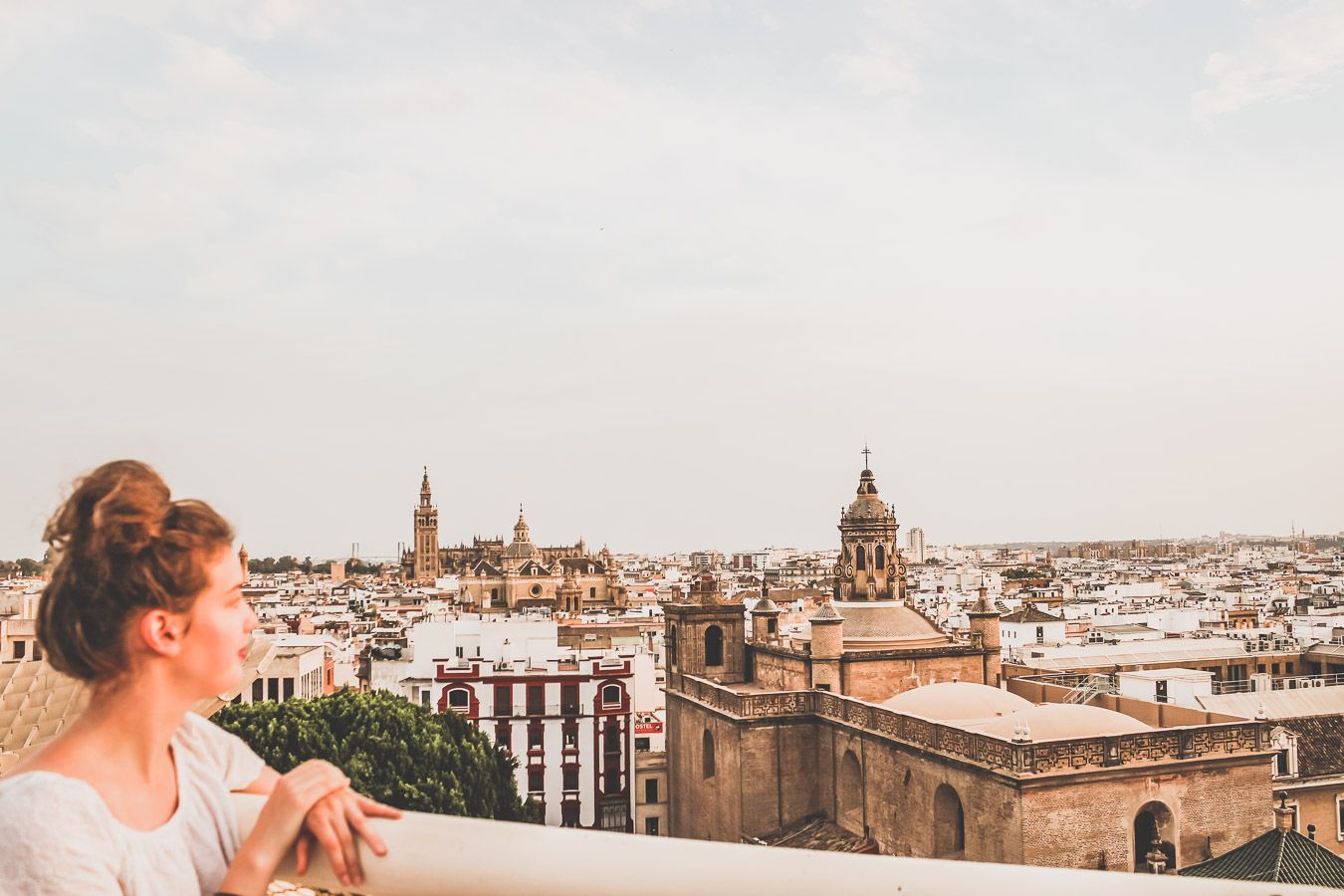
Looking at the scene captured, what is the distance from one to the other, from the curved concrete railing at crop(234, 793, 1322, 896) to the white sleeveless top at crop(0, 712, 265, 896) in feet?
0.80

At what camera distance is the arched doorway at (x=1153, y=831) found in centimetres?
1878

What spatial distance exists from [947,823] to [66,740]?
20.1 metres

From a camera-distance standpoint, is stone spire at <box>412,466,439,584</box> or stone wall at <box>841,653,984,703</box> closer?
stone wall at <box>841,653,984,703</box>

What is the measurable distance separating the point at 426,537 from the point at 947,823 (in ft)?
374

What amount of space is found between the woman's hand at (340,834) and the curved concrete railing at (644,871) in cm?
2

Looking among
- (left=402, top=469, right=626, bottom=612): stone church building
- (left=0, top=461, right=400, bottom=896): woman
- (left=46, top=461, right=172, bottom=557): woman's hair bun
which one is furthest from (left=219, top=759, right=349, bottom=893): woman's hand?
(left=402, top=469, right=626, bottom=612): stone church building

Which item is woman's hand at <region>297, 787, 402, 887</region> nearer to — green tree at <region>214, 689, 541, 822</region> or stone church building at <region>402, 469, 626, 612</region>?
green tree at <region>214, 689, 541, 822</region>

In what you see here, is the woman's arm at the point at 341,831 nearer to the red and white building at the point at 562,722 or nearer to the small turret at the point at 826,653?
the small turret at the point at 826,653

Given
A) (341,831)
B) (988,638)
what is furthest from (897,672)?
(341,831)

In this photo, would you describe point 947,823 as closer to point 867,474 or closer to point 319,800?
point 867,474

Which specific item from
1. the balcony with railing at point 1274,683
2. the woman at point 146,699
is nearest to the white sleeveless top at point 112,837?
the woman at point 146,699

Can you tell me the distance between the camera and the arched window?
103 ft

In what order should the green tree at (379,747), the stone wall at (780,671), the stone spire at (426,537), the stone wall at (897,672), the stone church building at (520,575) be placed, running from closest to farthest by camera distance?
the green tree at (379,747) → the stone wall at (897,672) → the stone wall at (780,671) → the stone church building at (520,575) → the stone spire at (426,537)

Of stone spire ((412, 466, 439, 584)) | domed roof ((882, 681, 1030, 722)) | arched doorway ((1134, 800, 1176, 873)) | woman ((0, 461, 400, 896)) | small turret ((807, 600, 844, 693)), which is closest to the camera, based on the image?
woman ((0, 461, 400, 896))
